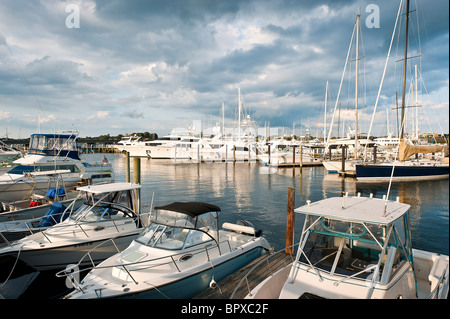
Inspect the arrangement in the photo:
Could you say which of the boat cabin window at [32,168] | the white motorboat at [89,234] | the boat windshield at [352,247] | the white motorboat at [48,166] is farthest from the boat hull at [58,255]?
the boat cabin window at [32,168]

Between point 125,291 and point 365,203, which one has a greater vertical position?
point 365,203

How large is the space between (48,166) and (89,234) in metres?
13.0

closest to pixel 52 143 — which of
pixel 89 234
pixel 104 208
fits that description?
pixel 104 208

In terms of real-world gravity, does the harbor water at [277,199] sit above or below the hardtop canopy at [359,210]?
below

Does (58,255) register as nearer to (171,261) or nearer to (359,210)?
(171,261)

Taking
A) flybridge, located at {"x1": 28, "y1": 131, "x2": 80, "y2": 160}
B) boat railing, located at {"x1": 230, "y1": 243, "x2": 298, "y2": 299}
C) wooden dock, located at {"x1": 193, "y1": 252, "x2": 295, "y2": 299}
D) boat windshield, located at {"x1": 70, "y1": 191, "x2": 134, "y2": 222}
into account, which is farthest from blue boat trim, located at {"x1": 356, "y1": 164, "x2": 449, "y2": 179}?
flybridge, located at {"x1": 28, "y1": 131, "x2": 80, "y2": 160}

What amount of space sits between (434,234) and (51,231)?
17204 millimetres

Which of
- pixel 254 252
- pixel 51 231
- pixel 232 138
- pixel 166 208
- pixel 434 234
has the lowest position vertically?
pixel 434 234

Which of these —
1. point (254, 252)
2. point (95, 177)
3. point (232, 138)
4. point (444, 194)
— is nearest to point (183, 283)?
point (254, 252)

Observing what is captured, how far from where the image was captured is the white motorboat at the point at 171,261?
247 inches

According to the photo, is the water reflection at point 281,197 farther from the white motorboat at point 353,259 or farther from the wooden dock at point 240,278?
the white motorboat at point 353,259

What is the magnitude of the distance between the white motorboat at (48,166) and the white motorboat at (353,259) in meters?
15.2

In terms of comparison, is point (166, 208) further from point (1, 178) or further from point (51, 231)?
point (1, 178)
